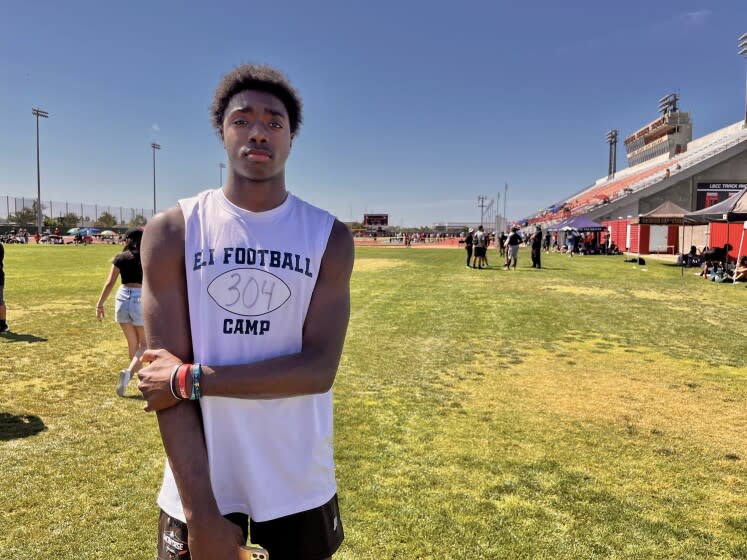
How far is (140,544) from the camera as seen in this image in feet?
9.95

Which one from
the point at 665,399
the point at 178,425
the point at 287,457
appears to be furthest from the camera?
the point at 665,399

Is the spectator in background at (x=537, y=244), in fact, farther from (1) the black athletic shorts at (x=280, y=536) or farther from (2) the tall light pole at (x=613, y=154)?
(2) the tall light pole at (x=613, y=154)

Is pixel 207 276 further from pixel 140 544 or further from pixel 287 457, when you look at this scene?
pixel 140 544

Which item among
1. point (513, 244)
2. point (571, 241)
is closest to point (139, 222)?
point (513, 244)

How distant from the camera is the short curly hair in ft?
5.45

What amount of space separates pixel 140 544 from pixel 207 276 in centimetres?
236

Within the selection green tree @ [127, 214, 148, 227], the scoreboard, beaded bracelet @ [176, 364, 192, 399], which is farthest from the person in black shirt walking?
the scoreboard

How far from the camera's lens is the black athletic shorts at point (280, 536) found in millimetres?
1551

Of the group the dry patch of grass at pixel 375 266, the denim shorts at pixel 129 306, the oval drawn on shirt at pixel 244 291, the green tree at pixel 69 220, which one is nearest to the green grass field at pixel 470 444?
the denim shorts at pixel 129 306

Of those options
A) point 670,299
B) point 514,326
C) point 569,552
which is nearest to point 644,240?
point 670,299

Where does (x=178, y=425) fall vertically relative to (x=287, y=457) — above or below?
above

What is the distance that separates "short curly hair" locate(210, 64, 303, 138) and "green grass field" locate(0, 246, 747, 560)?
2557 millimetres

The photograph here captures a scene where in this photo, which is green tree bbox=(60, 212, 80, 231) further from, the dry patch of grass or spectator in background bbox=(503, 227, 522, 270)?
spectator in background bbox=(503, 227, 522, 270)

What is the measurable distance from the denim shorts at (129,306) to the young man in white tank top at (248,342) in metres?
4.71
